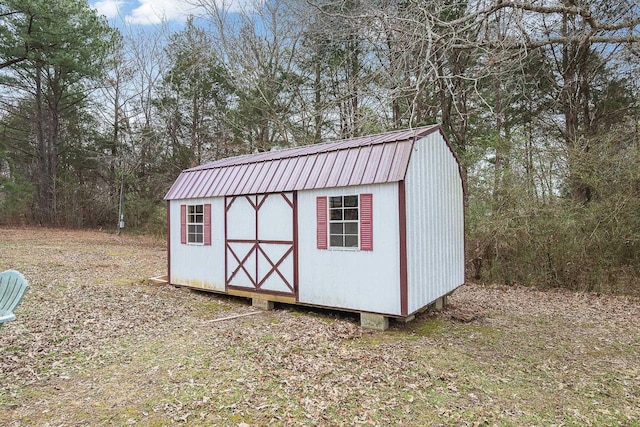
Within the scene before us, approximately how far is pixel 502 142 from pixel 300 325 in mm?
6608

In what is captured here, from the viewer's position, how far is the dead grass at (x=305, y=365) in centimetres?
327

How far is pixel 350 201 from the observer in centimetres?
568

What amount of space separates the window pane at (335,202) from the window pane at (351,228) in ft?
1.01

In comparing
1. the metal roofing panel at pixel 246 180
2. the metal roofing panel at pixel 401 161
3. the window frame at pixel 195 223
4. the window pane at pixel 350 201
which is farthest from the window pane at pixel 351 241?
the window frame at pixel 195 223

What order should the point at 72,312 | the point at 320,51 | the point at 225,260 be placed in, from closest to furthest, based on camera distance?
1. the point at 72,312
2. the point at 225,260
3. the point at 320,51

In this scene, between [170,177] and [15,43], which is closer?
[15,43]

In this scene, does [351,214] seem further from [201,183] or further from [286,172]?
[201,183]

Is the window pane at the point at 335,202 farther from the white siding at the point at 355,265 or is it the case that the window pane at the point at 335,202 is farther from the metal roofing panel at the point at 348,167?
the metal roofing panel at the point at 348,167

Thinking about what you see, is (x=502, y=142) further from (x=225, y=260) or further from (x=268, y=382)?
(x=268, y=382)

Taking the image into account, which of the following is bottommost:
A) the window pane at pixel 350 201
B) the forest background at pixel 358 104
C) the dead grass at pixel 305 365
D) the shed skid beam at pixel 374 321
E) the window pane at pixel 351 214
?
the dead grass at pixel 305 365

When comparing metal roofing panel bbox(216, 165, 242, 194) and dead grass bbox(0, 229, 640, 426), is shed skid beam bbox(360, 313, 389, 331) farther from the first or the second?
metal roofing panel bbox(216, 165, 242, 194)

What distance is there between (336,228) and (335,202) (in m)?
0.39

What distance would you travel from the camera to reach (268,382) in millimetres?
3773

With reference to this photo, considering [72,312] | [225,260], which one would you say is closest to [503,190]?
[225,260]
